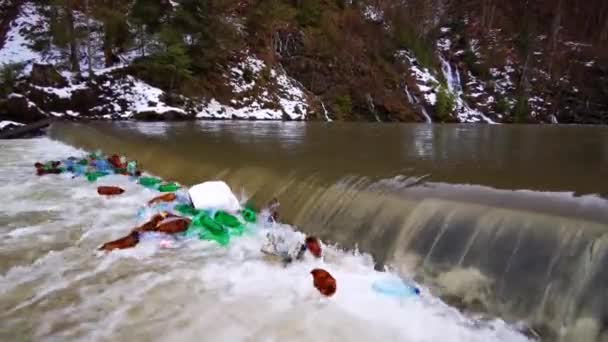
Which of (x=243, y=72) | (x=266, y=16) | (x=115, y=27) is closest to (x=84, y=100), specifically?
(x=115, y=27)

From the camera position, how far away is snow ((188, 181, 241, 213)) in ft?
16.5

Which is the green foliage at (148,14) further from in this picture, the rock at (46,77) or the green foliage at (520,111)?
the green foliage at (520,111)

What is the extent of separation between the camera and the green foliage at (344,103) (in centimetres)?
2588

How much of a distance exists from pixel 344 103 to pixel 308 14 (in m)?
7.72

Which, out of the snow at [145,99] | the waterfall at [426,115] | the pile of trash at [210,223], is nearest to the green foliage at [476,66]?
the waterfall at [426,115]

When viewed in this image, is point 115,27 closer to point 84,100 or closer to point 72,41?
point 72,41

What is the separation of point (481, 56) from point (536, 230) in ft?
121

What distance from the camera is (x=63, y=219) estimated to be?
4840mm

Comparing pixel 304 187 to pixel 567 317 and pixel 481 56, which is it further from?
pixel 481 56

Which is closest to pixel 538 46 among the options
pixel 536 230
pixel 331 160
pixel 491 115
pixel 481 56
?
pixel 481 56

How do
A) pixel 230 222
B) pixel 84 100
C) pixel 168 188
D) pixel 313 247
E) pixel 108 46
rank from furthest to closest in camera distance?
pixel 108 46
pixel 84 100
pixel 168 188
pixel 230 222
pixel 313 247

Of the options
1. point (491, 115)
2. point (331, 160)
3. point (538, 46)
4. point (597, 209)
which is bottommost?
point (491, 115)

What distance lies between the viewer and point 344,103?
26.1 metres

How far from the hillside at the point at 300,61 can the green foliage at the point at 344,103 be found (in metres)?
0.08
